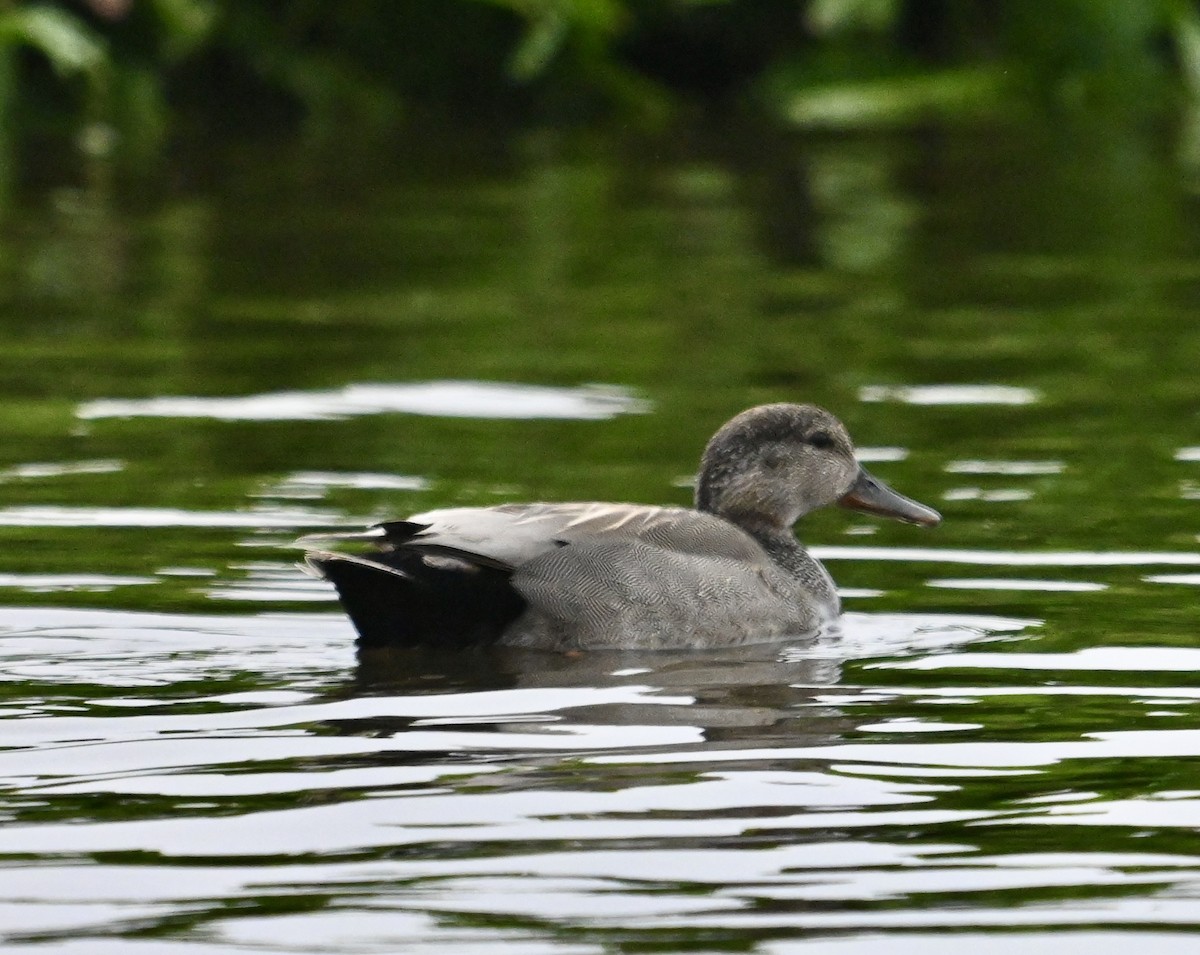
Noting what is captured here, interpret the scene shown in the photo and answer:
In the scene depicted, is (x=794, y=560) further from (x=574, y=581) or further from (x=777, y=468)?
(x=574, y=581)

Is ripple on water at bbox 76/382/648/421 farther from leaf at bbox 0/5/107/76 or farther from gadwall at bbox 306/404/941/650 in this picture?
leaf at bbox 0/5/107/76

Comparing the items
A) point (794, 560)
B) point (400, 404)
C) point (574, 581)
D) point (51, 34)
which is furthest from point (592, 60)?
point (574, 581)

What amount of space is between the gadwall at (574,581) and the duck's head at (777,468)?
280mm

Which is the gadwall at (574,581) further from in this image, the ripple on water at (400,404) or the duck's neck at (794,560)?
the ripple on water at (400,404)

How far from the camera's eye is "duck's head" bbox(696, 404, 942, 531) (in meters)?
8.32

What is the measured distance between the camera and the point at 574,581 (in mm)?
7238

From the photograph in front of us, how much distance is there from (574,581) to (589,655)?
19 cm

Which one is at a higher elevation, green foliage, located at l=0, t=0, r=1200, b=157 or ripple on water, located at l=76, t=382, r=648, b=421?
green foliage, located at l=0, t=0, r=1200, b=157

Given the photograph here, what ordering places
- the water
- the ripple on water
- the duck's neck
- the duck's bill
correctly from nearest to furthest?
the water < the duck's neck < the duck's bill < the ripple on water

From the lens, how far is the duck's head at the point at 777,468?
8320mm

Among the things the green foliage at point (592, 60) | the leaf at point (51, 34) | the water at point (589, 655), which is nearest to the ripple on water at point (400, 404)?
the water at point (589, 655)

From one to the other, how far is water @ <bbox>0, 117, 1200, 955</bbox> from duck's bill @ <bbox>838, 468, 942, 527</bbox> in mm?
219

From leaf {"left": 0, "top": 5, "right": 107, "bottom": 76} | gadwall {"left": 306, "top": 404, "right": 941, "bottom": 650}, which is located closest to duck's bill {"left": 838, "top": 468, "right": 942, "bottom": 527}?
gadwall {"left": 306, "top": 404, "right": 941, "bottom": 650}

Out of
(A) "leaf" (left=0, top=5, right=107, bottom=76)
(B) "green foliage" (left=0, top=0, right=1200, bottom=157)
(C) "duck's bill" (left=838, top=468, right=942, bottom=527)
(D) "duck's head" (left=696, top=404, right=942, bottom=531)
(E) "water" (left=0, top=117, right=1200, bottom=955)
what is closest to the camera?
(E) "water" (left=0, top=117, right=1200, bottom=955)
